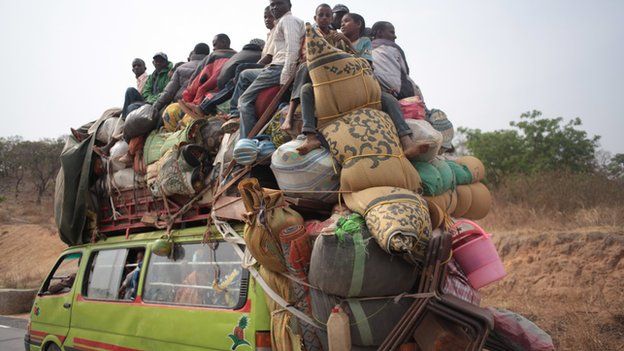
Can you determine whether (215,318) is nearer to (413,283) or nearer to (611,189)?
(413,283)

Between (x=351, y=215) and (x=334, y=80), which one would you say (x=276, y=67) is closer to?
(x=334, y=80)

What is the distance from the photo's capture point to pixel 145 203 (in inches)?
187

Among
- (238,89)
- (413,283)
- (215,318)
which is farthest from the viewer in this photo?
(238,89)

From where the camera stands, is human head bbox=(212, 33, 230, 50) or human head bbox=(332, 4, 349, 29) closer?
human head bbox=(332, 4, 349, 29)

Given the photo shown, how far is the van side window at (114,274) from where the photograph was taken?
4.52 m

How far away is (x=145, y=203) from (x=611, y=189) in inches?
416

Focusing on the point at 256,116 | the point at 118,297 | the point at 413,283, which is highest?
the point at 256,116

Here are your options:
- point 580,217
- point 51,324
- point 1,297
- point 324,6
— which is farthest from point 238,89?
point 1,297

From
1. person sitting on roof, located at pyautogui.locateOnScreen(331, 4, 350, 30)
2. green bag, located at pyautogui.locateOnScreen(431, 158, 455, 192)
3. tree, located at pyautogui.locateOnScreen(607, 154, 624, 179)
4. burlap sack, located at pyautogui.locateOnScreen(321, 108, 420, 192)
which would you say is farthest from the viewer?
tree, located at pyautogui.locateOnScreen(607, 154, 624, 179)

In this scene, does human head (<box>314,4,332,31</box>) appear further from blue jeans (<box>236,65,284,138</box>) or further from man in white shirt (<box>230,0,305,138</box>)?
blue jeans (<box>236,65,284,138</box>)

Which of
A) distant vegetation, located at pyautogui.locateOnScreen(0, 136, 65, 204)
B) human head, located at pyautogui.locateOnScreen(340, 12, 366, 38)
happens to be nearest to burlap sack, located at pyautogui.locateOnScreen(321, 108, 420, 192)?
human head, located at pyautogui.locateOnScreen(340, 12, 366, 38)

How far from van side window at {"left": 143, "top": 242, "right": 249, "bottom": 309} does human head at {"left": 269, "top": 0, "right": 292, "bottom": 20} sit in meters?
2.21

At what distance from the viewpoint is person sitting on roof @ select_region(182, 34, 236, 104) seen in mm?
5125

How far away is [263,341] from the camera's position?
3.13 m
